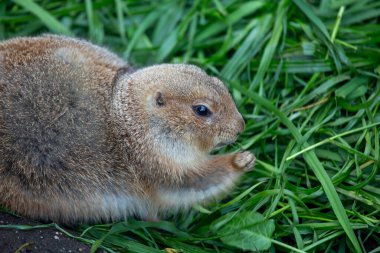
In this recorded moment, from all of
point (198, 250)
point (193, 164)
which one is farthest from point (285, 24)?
point (198, 250)

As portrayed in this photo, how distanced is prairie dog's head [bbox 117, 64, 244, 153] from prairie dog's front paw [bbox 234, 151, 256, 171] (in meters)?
0.21

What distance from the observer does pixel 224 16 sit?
22.6ft

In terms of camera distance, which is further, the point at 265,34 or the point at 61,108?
the point at 265,34

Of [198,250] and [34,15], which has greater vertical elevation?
[34,15]

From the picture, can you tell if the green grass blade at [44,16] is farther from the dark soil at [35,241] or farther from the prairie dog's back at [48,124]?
the dark soil at [35,241]

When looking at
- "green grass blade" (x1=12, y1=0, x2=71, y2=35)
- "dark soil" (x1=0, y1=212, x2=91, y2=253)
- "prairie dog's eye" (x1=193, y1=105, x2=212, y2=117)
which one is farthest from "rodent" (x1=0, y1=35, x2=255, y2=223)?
"green grass blade" (x1=12, y1=0, x2=71, y2=35)

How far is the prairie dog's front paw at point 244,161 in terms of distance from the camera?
5273mm

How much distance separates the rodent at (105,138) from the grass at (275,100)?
28 centimetres

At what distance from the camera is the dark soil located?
4.59 metres

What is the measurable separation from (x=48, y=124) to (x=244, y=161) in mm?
1626

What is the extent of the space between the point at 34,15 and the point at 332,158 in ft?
12.1

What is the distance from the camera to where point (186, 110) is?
5020 mm

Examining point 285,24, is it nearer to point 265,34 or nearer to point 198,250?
point 265,34

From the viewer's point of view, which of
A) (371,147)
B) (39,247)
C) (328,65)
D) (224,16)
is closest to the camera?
(39,247)
